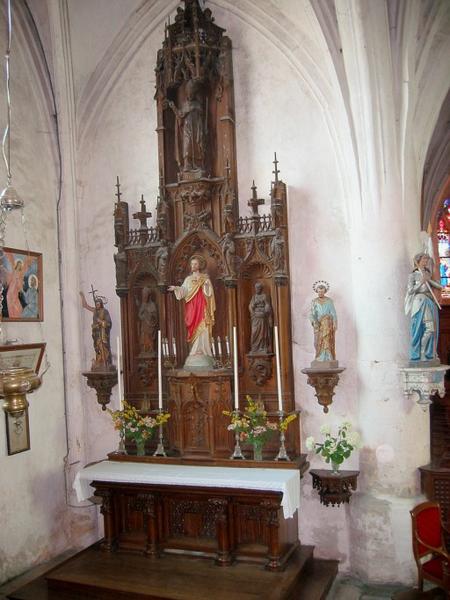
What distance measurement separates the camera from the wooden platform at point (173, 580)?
594cm

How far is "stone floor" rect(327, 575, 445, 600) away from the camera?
6.15 m

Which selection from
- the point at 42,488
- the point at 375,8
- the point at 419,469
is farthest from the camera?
the point at 42,488

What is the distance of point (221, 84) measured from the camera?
25.5ft

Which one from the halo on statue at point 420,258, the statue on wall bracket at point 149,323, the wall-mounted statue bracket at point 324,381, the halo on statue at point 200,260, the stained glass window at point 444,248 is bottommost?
the wall-mounted statue bracket at point 324,381

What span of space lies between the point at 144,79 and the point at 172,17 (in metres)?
0.93

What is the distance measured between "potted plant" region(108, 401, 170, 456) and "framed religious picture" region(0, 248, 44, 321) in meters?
1.75

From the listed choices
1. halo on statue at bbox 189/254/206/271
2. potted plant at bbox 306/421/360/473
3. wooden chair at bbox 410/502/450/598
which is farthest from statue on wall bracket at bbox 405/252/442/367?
halo on statue at bbox 189/254/206/271

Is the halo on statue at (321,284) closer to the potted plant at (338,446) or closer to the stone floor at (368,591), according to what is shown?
the potted plant at (338,446)

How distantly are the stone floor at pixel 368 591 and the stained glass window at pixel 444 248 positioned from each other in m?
13.5

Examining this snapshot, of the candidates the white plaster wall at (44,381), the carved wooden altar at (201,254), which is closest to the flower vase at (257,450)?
the carved wooden altar at (201,254)

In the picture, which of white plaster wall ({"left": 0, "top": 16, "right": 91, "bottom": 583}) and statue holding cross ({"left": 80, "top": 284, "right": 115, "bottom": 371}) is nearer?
white plaster wall ({"left": 0, "top": 16, "right": 91, "bottom": 583})

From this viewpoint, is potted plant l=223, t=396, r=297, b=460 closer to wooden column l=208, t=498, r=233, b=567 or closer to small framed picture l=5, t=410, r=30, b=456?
wooden column l=208, t=498, r=233, b=567

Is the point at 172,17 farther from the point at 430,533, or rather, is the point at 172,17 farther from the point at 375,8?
the point at 430,533

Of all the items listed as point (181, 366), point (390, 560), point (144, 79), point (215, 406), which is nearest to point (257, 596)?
point (390, 560)
